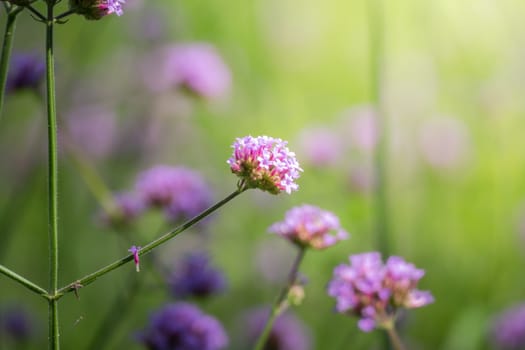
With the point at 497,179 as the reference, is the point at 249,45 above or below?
above

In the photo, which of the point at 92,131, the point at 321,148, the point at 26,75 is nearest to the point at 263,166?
the point at 26,75

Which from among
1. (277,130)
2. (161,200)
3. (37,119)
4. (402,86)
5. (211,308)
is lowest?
(161,200)

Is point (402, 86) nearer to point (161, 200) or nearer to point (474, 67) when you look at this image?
point (474, 67)

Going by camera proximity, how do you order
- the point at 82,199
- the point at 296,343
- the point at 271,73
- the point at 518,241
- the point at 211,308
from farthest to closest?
the point at 271,73 → the point at 82,199 → the point at 518,241 → the point at 211,308 → the point at 296,343

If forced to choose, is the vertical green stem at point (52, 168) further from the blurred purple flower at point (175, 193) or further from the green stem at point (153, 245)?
the blurred purple flower at point (175, 193)

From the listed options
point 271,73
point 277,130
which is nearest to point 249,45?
point 271,73

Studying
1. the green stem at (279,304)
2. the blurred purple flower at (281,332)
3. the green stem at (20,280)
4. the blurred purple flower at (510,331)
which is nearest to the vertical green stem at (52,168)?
the green stem at (20,280)

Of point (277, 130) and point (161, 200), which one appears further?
point (277, 130)
